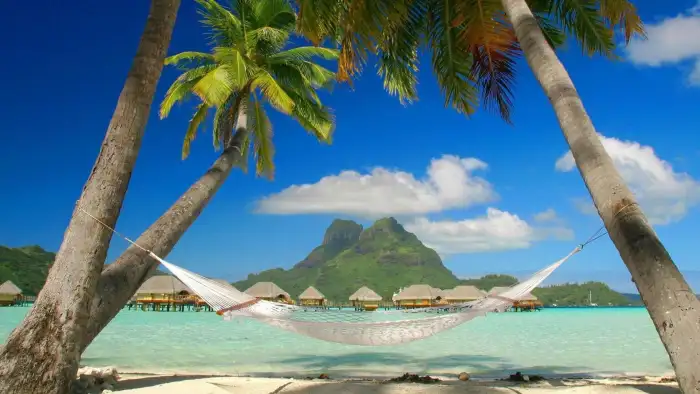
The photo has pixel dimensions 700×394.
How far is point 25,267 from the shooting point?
51062mm

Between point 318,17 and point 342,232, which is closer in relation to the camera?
point 318,17

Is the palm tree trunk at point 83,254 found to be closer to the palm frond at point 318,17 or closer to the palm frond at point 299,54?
the palm frond at point 318,17

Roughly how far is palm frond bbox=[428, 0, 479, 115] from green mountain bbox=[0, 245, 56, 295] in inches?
1760

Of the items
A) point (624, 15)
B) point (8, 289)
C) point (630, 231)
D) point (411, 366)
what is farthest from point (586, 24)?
point (8, 289)

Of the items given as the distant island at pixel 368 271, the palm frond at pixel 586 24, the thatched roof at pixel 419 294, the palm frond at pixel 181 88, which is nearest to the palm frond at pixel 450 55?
the palm frond at pixel 586 24

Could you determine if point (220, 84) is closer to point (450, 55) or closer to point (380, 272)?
point (450, 55)

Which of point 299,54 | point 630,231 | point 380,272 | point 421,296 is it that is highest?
point 380,272

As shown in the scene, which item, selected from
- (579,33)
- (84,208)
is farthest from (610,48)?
(84,208)

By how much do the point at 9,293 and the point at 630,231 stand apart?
31383 mm

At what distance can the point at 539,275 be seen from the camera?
139 inches

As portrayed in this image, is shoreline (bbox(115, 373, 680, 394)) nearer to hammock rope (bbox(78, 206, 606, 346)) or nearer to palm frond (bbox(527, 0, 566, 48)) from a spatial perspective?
hammock rope (bbox(78, 206, 606, 346))

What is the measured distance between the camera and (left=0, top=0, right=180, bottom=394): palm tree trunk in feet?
7.06

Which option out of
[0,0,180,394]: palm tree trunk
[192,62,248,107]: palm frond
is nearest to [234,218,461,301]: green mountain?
[192,62,248,107]: palm frond

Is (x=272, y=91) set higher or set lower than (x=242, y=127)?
higher
